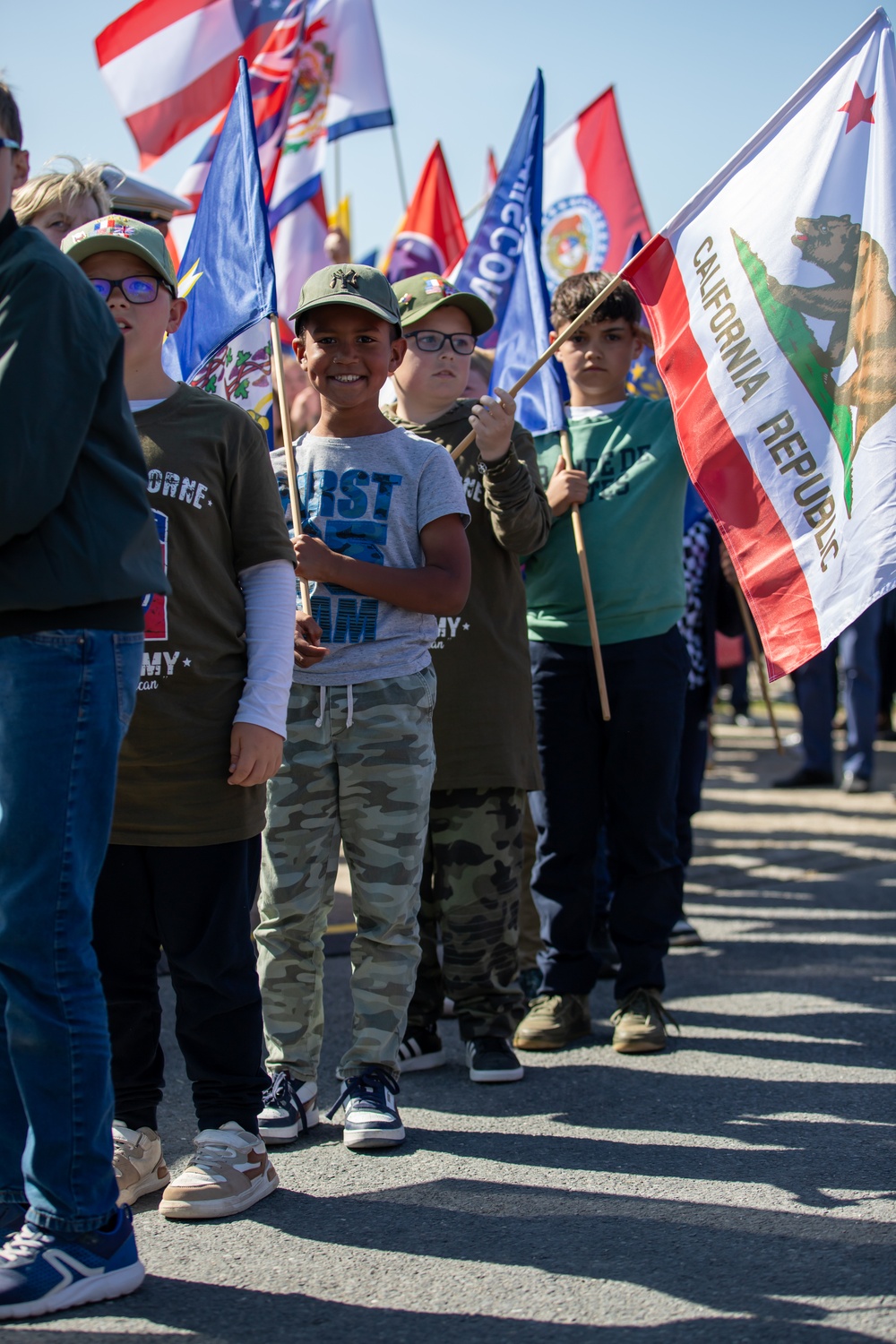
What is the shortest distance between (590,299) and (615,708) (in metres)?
1.34

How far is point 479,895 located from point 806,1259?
1.51 meters

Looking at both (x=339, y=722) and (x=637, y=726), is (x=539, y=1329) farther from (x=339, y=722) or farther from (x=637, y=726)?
(x=637, y=726)

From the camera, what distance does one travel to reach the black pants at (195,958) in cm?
300

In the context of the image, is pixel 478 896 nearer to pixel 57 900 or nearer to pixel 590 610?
pixel 590 610

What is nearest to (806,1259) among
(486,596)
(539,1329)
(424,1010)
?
(539,1329)

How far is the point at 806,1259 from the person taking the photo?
2689mm

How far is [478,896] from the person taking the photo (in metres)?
3.99

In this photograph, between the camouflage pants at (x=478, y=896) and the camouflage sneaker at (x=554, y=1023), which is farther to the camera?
the camouflage sneaker at (x=554, y=1023)

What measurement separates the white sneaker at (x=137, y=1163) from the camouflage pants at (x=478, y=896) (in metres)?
1.09

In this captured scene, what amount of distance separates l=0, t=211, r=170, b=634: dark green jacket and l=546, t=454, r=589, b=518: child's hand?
207 cm

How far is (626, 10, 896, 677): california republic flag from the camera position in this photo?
3617 millimetres

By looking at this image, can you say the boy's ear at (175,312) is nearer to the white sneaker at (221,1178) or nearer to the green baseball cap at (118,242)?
the green baseball cap at (118,242)

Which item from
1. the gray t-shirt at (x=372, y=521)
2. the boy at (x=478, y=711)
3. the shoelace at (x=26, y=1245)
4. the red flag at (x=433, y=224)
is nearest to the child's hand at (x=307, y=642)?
the gray t-shirt at (x=372, y=521)

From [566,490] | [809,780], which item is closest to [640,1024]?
[566,490]
